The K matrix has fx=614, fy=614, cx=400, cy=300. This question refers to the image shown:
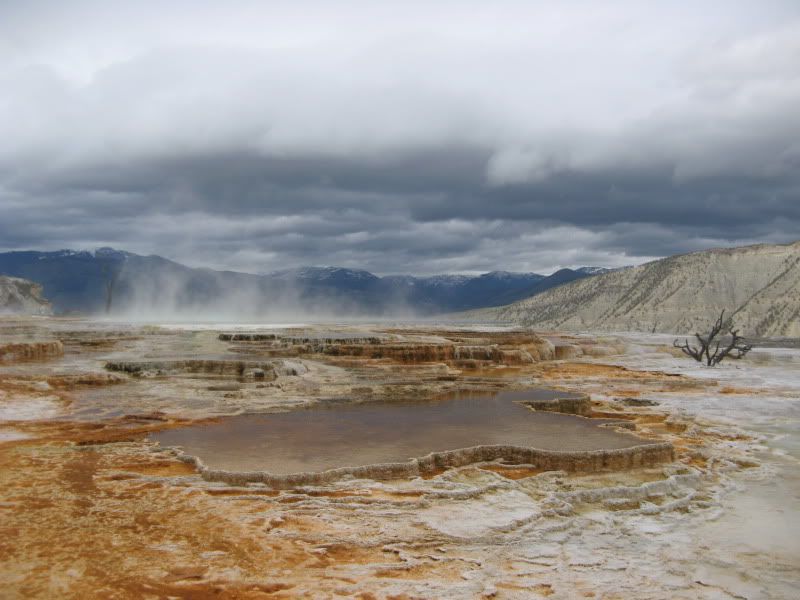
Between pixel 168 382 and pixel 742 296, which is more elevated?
pixel 742 296

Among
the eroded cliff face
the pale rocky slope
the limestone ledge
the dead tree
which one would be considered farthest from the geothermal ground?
the eroded cliff face

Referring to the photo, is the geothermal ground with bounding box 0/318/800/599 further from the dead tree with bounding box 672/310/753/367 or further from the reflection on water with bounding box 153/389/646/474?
the dead tree with bounding box 672/310/753/367

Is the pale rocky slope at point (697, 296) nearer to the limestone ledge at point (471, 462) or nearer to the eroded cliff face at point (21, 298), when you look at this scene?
the limestone ledge at point (471, 462)

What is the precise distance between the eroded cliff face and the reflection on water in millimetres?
101578

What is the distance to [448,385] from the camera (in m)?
21.0

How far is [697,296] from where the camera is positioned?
323 ft

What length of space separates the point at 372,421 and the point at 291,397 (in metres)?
4.19

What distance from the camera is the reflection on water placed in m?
11.0

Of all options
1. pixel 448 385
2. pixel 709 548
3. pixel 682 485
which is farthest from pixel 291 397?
pixel 709 548

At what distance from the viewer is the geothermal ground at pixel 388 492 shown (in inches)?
257

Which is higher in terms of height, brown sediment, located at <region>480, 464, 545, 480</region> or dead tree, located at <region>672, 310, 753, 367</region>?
dead tree, located at <region>672, 310, 753, 367</region>

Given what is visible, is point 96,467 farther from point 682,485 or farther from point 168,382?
point 168,382

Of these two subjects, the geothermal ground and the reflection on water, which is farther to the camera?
the reflection on water

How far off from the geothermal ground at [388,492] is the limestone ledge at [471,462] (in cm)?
3
